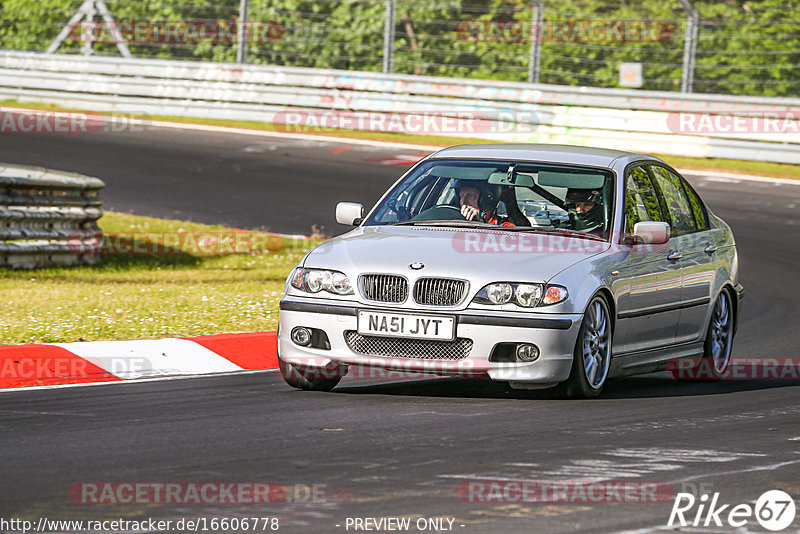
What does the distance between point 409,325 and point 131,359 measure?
2.24 m

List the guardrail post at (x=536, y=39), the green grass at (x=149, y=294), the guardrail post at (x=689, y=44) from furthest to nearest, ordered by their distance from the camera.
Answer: the guardrail post at (x=536, y=39), the guardrail post at (x=689, y=44), the green grass at (x=149, y=294)

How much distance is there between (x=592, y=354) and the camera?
27.9 feet

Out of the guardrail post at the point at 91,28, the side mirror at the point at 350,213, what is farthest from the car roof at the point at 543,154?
the guardrail post at the point at 91,28

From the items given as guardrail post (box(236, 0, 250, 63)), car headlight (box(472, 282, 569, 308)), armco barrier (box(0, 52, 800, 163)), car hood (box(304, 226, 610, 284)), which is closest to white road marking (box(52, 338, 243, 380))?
car hood (box(304, 226, 610, 284))

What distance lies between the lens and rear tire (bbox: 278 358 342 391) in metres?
8.57

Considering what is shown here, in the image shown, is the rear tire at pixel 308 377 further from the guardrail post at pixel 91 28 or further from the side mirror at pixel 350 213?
the guardrail post at pixel 91 28

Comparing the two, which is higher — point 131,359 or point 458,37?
point 458,37

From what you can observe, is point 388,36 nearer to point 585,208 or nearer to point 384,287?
point 585,208

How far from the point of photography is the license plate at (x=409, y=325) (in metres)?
8.08

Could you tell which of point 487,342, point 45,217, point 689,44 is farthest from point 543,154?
point 689,44

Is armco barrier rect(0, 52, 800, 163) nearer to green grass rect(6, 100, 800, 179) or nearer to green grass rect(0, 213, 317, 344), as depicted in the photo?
green grass rect(6, 100, 800, 179)

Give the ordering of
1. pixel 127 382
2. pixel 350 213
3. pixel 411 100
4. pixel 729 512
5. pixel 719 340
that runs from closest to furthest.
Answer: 1. pixel 729 512
2. pixel 127 382
3. pixel 350 213
4. pixel 719 340
5. pixel 411 100

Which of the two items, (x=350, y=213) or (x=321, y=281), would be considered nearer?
(x=321, y=281)

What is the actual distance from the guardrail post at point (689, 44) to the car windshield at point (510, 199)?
15611 mm
